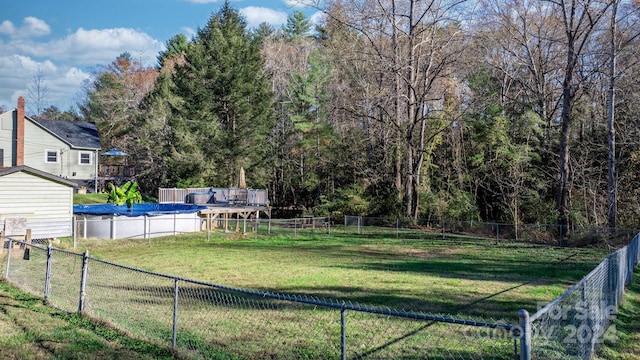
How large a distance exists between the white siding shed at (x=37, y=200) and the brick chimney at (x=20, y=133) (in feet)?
65.2

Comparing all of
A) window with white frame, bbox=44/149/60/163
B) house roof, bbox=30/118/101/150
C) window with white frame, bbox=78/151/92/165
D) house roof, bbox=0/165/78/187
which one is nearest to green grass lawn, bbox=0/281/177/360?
house roof, bbox=0/165/78/187

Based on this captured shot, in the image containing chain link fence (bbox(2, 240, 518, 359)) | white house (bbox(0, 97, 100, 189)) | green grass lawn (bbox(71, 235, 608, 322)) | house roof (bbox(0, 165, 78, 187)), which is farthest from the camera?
white house (bbox(0, 97, 100, 189))

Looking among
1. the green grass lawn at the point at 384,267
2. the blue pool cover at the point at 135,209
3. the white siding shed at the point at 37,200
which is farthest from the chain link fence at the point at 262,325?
the blue pool cover at the point at 135,209

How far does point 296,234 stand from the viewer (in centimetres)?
2539

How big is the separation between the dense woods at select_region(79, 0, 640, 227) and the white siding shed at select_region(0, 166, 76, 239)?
1859 cm

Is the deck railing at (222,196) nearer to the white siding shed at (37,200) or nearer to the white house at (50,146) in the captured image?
the white house at (50,146)

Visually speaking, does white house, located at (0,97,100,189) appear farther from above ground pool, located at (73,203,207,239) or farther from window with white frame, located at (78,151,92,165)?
above ground pool, located at (73,203,207,239)

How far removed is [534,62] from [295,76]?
18590mm

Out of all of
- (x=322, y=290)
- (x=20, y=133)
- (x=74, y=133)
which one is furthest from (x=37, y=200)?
(x=74, y=133)

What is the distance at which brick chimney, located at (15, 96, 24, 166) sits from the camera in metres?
36.4

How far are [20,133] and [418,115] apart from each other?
99.5ft

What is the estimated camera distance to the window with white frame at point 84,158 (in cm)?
4134

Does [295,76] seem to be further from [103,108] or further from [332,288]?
[332,288]

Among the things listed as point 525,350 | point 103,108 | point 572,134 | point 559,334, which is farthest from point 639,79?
point 103,108
